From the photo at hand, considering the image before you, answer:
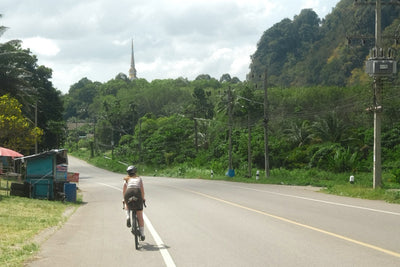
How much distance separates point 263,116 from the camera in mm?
60969

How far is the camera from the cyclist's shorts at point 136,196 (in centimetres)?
1019

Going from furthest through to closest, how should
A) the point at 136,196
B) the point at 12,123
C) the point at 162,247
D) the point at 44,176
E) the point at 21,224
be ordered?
the point at 12,123
the point at 44,176
the point at 21,224
the point at 136,196
the point at 162,247

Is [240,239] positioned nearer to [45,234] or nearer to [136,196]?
[136,196]

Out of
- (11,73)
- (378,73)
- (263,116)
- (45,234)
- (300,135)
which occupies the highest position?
(11,73)

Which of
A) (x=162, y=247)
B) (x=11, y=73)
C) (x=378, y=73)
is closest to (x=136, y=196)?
(x=162, y=247)

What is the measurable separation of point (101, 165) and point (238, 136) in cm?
2924

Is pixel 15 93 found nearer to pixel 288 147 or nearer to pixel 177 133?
pixel 288 147

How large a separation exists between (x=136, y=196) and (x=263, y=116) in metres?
51.6

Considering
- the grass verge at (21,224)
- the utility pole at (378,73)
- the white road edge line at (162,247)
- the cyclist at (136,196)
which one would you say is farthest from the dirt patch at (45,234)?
the utility pole at (378,73)

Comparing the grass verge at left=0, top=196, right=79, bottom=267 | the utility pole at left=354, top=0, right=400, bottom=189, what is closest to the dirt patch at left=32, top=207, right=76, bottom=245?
the grass verge at left=0, top=196, right=79, bottom=267

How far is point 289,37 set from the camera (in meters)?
147

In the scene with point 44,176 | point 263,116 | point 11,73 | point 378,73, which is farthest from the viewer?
point 263,116

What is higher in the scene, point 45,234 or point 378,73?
point 378,73

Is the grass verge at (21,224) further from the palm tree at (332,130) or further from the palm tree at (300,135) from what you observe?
the palm tree at (300,135)
